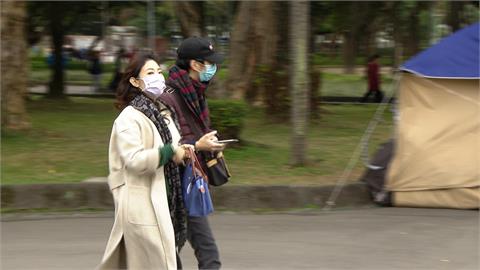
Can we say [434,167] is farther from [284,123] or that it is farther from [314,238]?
[284,123]

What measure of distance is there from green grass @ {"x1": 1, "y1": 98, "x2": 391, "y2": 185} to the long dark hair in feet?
16.6

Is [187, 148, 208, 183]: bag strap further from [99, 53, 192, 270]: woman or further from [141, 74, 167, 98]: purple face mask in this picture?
[141, 74, 167, 98]: purple face mask

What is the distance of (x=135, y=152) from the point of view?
12.4 ft

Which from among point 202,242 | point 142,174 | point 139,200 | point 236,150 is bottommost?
point 236,150

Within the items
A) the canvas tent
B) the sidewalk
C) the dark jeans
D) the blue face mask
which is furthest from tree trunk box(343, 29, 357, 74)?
the dark jeans

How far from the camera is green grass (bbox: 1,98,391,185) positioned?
30.8ft

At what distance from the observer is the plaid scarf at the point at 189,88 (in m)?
4.49

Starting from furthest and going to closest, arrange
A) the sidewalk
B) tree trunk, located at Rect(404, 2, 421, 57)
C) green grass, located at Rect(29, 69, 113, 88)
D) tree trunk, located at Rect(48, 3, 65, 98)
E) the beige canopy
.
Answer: the sidewalk
green grass, located at Rect(29, 69, 113, 88)
tree trunk, located at Rect(404, 2, 421, 57)
tree trunk, located at Rect(48, 3, 65, 98)
the beige canopy

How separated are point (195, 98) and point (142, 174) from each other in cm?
87

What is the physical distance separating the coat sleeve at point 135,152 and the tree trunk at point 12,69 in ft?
26.5

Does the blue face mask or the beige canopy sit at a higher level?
the blue face mask

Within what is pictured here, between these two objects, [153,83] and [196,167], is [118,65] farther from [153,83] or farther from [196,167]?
[153,83]

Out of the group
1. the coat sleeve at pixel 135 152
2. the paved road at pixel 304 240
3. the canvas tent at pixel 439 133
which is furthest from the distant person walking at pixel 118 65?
the coat sleeve at pixel 135 152

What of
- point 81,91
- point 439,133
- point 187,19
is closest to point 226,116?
point 439,133
